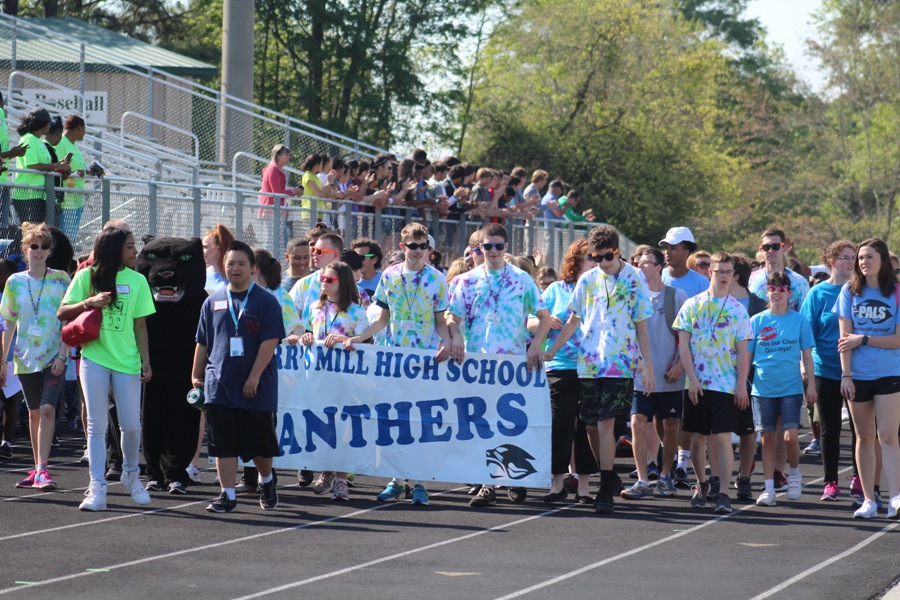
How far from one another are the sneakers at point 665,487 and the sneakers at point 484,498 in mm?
1462

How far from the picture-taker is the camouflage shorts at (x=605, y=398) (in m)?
11.0

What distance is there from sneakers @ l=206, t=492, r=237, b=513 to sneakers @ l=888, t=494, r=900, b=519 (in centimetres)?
484

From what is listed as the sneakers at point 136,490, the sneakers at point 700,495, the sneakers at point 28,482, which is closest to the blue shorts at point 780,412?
the sneakers at point 700,495

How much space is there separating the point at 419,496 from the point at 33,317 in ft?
10.8

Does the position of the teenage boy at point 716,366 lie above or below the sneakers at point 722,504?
above

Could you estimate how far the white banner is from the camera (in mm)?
11367

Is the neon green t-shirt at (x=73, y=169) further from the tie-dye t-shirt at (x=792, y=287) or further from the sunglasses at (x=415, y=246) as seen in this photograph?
the tie-dye t-shirt at (x=792, y=287)

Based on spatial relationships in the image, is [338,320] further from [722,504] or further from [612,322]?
[722,504]

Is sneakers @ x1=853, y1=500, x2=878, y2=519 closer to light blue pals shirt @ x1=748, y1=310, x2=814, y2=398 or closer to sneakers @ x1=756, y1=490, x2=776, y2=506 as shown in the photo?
sneakers @ x1=756, y1=490, x2=776, y2=506

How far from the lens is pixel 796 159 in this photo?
6475 centimetres

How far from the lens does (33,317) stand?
455 inches

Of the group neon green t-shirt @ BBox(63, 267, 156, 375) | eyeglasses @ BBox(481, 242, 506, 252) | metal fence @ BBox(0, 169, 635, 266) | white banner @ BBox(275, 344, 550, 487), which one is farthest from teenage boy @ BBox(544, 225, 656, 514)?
metal fence @ BBox(0, 169, 635, 266)

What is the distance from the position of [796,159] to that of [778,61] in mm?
5332

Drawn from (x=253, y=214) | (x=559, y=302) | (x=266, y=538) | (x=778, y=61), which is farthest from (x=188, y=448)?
(x=778, y=61)
